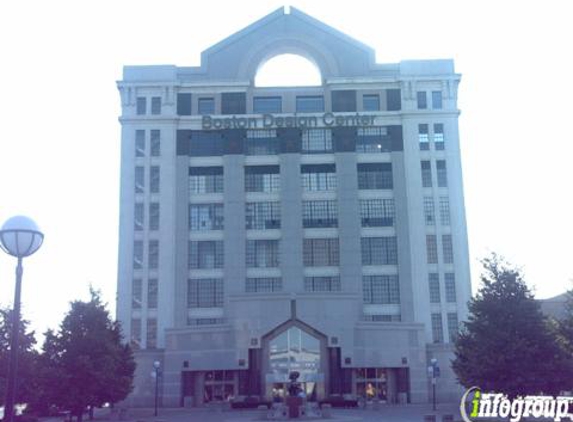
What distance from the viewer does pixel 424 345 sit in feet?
213

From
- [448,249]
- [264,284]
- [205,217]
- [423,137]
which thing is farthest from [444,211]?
[205,217]

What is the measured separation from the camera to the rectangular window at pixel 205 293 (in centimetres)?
7088

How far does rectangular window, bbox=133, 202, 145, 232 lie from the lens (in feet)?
239

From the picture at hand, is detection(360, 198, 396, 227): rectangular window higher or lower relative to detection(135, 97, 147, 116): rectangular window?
lower

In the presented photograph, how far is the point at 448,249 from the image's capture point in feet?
236

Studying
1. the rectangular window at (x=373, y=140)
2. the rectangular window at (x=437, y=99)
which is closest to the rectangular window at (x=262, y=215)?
the rectangular window at (x=373, y=140)

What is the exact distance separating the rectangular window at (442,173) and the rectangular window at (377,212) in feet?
19.2

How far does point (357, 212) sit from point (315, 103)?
1407cm

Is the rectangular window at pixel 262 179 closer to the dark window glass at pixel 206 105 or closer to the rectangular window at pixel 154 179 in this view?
the dark window glass at pixel 206 105

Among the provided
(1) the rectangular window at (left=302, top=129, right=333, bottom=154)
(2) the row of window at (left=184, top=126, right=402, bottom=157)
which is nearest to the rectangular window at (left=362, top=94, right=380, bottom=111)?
(2) the row of window at (left=184, top=126, right=402, bottom=157)

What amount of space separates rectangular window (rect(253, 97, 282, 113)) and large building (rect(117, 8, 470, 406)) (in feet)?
0.45

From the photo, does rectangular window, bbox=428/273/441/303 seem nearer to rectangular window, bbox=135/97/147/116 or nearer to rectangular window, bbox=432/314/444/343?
rectangular window, bbox=432/314/444/343

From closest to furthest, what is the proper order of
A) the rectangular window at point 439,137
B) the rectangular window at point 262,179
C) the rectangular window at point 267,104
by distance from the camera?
the rectangular window at point 262,179, the rectangular window at point 439,137, the rectangular window at point 267,104

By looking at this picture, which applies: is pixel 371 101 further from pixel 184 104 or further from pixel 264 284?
pixel 264 284
